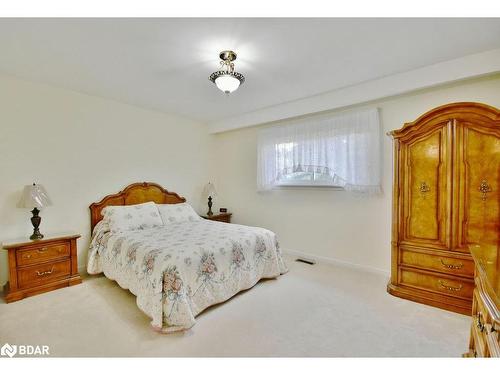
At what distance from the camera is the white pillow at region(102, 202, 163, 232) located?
2.95 m

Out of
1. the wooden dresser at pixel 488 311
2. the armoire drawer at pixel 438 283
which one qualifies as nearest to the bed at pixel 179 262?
the armoire drawer at pixel 438 283

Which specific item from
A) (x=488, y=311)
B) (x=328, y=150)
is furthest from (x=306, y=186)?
(x=488, y=311)

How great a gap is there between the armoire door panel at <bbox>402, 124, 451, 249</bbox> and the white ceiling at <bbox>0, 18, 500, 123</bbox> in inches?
29.7

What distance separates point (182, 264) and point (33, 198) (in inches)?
72.3

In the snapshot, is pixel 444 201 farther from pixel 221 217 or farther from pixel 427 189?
pixel 221 217

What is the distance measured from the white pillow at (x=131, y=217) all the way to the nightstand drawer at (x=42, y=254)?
0.49 m

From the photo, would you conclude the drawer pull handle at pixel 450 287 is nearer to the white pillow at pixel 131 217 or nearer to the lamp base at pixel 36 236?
the white pillow at pixel 131 217

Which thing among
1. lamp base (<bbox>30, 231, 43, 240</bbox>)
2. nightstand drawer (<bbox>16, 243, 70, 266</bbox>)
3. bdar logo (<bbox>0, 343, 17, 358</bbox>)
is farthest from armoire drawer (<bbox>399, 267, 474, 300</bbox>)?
lamp base (<bbox>30, 231, 43, 240</bbox>)

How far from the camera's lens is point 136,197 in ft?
11.7
